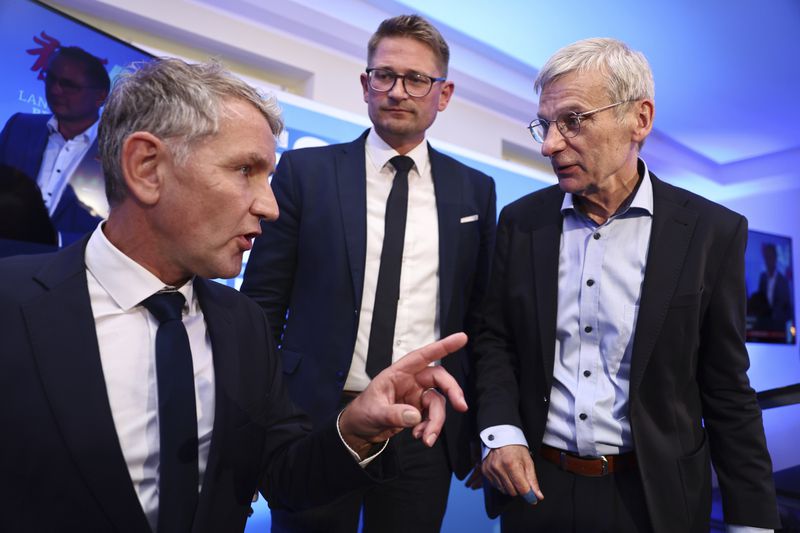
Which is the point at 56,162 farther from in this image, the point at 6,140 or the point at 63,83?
the point at 63,83

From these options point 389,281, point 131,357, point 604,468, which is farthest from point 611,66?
point 131,357

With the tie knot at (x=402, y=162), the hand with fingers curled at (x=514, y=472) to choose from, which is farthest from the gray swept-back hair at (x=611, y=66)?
the hand with fingers curled at (x=514, y=472)

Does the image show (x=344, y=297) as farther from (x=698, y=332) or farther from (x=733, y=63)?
(x=733, y=63)

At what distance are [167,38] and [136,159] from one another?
→ 367cm

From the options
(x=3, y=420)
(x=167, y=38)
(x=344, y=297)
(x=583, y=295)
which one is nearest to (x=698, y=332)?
(x=583, y=295)

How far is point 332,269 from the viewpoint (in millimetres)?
2018

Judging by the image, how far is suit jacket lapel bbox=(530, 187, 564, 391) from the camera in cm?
177

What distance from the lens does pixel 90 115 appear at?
2428 millimetres

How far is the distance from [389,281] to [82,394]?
1142mm

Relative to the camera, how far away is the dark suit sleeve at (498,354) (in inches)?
68.4

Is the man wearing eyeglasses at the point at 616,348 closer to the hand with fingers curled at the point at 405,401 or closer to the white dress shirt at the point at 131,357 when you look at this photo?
the hand with fingers curled at the point at 405,401

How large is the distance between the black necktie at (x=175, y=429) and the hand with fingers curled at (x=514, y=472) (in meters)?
0.83

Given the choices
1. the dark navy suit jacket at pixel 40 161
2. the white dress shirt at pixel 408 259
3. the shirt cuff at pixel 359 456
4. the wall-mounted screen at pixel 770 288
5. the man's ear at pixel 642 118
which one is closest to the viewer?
the shirt cuff at pixel 359 456

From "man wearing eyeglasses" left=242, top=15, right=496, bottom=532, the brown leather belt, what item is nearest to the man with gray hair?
"man wearing eyeglasses" left=242, top=15, right=496, bottom=532
